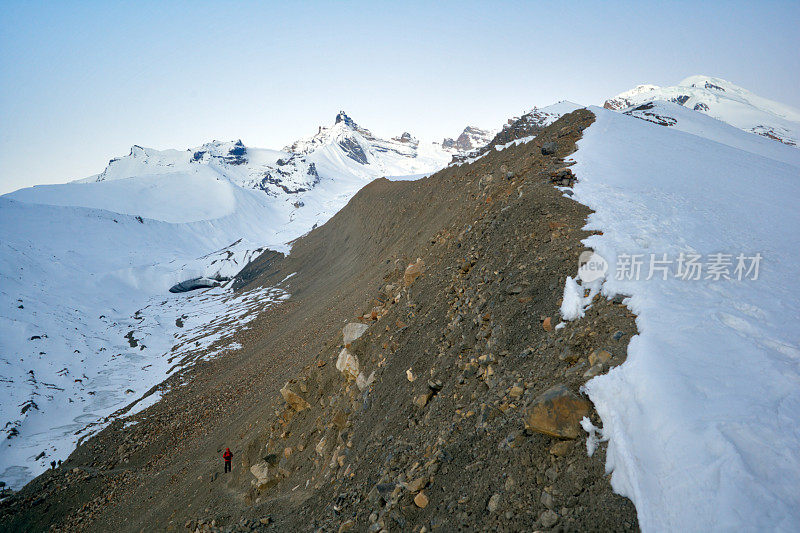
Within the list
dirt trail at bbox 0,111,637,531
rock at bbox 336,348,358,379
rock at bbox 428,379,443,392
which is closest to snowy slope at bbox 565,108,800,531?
dirt trail at bbox 0,111,637,531

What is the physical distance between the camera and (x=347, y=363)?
10648 millimetres

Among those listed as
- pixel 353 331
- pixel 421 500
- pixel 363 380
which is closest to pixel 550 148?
pixel 353 331

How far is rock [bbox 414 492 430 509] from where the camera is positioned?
4.92 metres

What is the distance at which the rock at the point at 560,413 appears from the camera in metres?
4.15

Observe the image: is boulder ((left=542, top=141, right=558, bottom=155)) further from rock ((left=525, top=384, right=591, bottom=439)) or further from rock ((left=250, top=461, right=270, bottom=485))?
rock ((left=250, top=461, right=270, bottom=485))

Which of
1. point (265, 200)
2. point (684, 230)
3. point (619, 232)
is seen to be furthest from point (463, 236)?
point (265, 200)

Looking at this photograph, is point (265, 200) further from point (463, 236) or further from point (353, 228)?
point (463, 236)

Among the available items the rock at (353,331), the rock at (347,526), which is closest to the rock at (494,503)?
the rock at (347,526)

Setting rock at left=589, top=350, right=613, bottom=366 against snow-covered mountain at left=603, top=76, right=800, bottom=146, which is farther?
snow-covered mountain at left=603, top=76, right=800, bottom=146

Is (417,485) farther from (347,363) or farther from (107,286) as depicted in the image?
(107,286)

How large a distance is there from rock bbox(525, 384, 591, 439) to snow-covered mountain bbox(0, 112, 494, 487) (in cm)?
2766

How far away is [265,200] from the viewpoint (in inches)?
5384

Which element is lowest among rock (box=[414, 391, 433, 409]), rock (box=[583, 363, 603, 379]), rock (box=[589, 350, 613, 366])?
rock (box=[414, 391, 433, 409])

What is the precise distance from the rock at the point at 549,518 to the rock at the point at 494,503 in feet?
2.08
